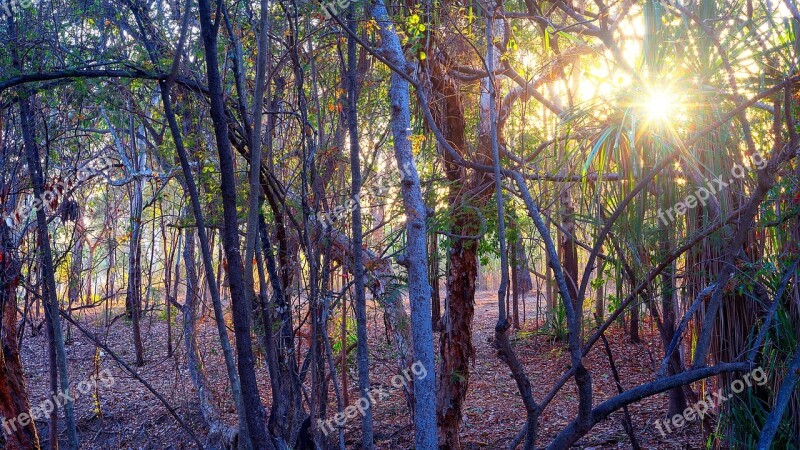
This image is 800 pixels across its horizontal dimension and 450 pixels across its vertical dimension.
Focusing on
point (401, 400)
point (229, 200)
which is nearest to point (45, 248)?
point (229, 200)

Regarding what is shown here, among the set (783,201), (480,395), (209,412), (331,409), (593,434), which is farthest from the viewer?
(480,395)

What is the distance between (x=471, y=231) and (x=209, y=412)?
4.22m

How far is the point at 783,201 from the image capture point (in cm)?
384

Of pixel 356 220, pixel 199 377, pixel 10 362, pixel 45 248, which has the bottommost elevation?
pixel 199 377

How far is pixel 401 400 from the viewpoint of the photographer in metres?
9.66

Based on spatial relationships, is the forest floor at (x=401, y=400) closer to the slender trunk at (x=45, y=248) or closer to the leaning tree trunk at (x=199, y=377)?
the leaning tree trunk at (x=199, y=377)

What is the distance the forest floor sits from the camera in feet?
24.9

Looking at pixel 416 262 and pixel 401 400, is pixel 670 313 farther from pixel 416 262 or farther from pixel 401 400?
pixel 401 400

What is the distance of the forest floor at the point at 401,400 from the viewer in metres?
7.60

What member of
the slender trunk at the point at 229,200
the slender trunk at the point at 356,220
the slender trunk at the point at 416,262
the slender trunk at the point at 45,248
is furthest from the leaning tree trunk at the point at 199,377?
the slender trunk at the point at 229,200

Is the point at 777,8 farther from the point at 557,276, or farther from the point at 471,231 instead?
the point at 471,231

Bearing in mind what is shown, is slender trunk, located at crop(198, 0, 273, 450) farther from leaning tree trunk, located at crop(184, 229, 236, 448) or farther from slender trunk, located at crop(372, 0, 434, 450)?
leaning tree trunk, located at crop(184, 229, 236, 448)

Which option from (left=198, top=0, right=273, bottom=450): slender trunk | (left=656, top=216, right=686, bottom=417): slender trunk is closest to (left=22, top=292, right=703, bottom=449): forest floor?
(left=656, top=216, right=686, bottom=417): slender trunk

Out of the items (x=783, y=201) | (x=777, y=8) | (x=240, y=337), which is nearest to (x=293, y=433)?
(x=240, y=337)
